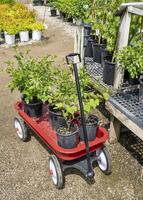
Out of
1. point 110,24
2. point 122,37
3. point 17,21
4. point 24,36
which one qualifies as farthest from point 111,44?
point 17,21

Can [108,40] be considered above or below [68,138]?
above

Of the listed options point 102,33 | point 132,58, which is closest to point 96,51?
point 102,33

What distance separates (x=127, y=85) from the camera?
4.62 m

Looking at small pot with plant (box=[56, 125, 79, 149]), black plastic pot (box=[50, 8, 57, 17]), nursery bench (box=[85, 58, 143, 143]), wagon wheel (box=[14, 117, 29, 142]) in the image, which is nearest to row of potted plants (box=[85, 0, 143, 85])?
nursery bench (box=[85, 58, 143, 143])

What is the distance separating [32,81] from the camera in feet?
12.7

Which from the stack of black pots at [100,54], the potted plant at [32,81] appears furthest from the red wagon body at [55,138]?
the stack of black pots at [100,54]

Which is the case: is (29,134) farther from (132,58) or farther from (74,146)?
(132,58)

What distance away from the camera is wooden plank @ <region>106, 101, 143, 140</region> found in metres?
3.71

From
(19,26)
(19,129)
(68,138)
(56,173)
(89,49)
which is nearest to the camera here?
(68,138)

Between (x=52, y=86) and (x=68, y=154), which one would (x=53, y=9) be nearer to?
(x=52, y=86)

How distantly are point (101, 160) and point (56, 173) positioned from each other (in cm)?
62

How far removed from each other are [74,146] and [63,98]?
58 cm

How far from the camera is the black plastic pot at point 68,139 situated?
3.46 metres

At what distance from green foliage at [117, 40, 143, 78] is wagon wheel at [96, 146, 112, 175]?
3.35 feet
